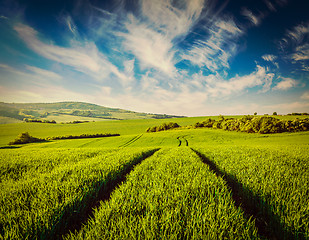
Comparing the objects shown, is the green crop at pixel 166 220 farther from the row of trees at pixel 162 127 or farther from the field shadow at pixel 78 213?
the row of trees at pixel 162 127

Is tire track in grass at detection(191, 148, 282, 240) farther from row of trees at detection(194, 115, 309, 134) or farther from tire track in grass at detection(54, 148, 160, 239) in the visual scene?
row of trees at detection(194, 115, 309, 134)

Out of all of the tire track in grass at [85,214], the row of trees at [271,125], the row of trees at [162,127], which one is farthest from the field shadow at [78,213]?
the row of trees at [162,127]

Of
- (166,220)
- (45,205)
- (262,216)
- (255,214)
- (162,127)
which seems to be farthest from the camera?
(162,127)

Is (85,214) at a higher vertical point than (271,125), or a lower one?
lower

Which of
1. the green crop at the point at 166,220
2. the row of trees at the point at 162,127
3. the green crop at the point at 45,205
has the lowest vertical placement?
the row of trees at the point at 162,127

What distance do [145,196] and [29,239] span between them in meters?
2.02

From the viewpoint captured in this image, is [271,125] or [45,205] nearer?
[45,205]

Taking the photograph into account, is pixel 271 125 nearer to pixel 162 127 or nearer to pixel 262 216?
pixel 162 127

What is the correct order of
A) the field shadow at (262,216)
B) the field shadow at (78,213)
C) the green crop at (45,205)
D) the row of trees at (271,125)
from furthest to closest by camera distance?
the row of trees at (271,125) → the field shadow at (78,213) → the field shadow at (262,216) → the green crop at (45,205)

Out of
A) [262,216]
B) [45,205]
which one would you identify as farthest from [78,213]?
[262,216]

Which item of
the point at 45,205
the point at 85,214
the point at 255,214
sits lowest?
the point at 85,214

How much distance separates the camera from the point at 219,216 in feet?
6.88

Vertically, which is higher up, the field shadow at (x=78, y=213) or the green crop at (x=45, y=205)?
the green crop at (x=45, y=205)

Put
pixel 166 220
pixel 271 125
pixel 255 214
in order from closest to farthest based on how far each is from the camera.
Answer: pixel 166 220, pixel 255 214, pixel 271 125
